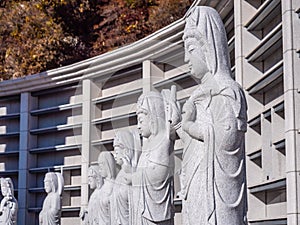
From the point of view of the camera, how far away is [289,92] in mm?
9695

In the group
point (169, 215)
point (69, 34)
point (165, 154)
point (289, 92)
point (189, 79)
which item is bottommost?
point (169, 215)

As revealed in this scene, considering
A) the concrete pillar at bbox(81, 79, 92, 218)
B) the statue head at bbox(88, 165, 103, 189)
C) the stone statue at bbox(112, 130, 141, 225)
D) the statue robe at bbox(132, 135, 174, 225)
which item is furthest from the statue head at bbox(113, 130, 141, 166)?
the concrete pillar at bbox(81, 79, 92, 218)

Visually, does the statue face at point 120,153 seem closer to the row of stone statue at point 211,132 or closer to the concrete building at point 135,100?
the concrete building at point 135,100

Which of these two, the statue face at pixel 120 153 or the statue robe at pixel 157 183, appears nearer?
the statue robe at pixel 157 183

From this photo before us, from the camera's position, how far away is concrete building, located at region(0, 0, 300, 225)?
9.99 metres

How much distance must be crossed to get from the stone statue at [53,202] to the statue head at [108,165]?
251cm

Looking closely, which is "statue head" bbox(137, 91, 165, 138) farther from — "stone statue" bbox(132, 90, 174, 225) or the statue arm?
the statue arm

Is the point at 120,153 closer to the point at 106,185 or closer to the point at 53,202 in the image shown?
the point at 106,185

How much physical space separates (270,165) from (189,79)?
3255 millimetres

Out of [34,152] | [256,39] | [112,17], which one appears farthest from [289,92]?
[112,17]

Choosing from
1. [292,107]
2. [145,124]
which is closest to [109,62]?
[292,107]

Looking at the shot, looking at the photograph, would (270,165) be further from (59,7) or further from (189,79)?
(59,7)

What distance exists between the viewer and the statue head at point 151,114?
838cm

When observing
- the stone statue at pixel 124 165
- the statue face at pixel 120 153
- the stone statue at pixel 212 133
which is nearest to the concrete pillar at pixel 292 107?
the stone statue at pixel 124 165
